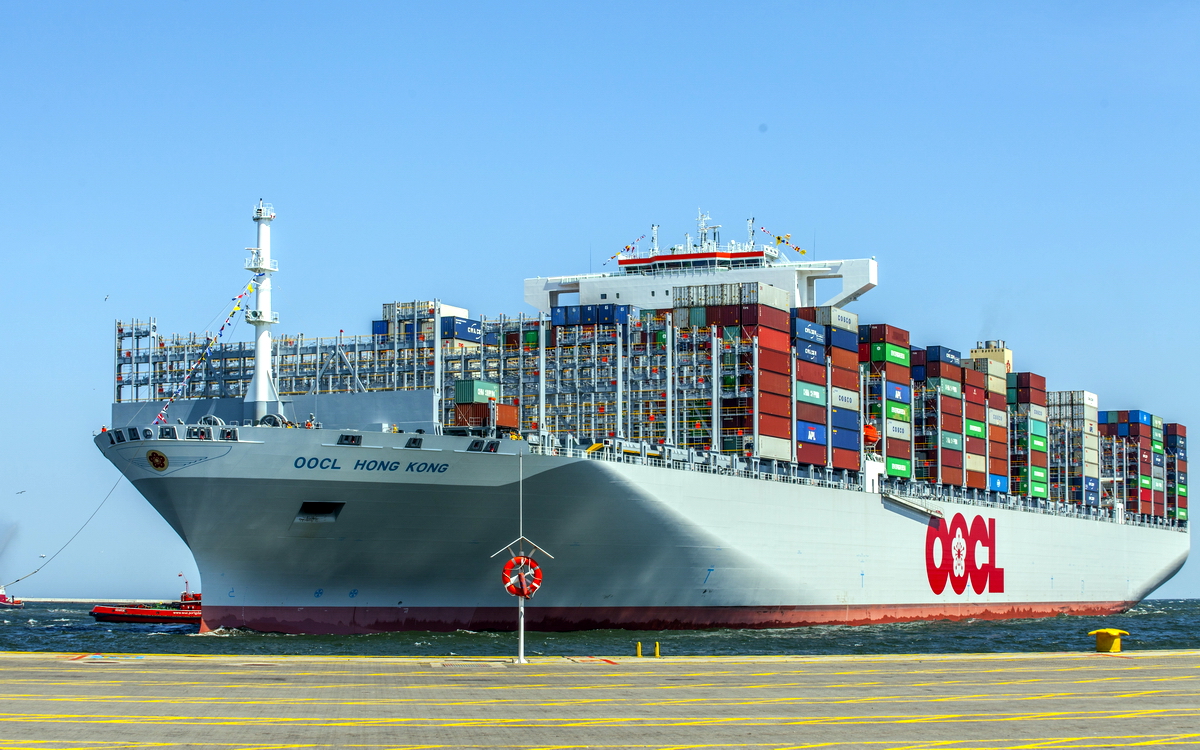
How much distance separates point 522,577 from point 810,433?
89.1 feet

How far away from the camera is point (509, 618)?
40688mm

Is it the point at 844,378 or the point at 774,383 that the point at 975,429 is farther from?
the point at 774,383

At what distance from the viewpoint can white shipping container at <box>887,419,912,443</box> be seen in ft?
197

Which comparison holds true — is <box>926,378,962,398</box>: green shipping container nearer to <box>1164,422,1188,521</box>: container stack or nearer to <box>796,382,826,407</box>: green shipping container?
<box>796,382,826,407</box>: green shipping container

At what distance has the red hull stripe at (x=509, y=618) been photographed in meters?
38.5

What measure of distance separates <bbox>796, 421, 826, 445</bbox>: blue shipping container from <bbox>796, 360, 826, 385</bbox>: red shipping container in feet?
6.02

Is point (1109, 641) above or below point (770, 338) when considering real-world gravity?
below

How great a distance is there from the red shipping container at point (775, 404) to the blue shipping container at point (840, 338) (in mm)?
4765

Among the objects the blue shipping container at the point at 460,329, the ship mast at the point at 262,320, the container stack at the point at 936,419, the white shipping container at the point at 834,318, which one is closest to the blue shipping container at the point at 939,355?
the container stack at the point at 936,419

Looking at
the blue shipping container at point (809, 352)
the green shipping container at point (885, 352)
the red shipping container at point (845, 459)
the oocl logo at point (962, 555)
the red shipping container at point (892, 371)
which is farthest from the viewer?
the oocl logo at point (962, 555)

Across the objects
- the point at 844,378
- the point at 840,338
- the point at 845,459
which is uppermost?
the point at 840,338

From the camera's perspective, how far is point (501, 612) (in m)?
40.6

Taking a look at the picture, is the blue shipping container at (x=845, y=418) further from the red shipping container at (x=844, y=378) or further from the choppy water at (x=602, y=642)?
the choppy water at (x=602, y=642)

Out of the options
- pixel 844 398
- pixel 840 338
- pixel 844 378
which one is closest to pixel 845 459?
pixel 844 398
